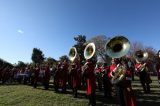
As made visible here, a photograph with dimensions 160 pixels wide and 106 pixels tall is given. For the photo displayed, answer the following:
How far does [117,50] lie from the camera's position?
11.9 m

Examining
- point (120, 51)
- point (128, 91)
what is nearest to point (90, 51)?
point (120, 51)

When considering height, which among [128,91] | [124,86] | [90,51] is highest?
[90,51]

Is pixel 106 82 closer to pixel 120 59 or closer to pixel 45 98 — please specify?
pixel 45 98

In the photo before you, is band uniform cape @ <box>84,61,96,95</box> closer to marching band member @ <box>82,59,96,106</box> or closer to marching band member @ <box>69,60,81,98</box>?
marching band member @ <box>82,59,96,106</box>

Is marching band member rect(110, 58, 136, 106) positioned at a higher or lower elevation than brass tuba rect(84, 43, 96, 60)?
lower

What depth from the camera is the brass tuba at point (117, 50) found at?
10.4m

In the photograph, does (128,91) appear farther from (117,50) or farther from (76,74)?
(76,74)

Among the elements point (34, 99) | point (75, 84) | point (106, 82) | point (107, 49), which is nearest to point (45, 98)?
point (34, 99)

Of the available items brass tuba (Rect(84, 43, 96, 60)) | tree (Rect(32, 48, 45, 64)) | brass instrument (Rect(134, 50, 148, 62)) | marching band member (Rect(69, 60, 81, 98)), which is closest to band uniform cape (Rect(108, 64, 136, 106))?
brass tuba (Rect(84, 43, 96, 60))

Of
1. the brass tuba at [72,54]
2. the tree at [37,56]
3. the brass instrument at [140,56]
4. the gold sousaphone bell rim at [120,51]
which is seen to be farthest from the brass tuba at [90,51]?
the tree at [37,56]

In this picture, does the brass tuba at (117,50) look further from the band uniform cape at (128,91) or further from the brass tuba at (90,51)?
the brass tuba at (90,51)

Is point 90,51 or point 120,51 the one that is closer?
point 120,51

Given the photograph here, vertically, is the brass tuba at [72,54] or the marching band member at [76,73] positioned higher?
the brass tuba at [72,54]

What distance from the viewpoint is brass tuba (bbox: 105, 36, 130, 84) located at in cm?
1037
